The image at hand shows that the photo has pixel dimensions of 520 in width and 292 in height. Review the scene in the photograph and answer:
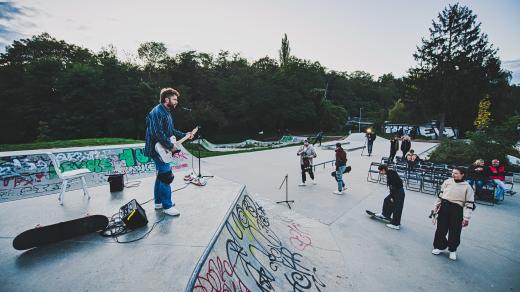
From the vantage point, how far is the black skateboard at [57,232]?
277cm

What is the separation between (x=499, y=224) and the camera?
613 cm

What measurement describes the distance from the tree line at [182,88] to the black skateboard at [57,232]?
19.7 meters

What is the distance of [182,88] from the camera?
34.3 m

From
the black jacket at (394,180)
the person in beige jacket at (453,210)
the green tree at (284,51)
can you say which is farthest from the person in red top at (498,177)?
the green tree at (284,51)

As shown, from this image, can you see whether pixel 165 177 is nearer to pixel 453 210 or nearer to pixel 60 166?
pixel 453 210

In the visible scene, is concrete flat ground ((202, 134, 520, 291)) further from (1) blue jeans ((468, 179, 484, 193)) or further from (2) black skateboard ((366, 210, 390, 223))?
(1) blue jeans ((468, 179, 484, 193))

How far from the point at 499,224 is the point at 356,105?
7209 cm

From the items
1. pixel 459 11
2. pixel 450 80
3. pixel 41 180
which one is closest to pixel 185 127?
pixel 41 180

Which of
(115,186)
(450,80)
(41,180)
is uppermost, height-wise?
(450,80)

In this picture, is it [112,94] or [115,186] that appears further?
[112,94]

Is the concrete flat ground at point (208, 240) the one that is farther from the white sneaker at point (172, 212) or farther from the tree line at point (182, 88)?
the tree line at point (182, 88)

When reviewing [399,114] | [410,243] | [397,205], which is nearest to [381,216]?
[397,205]

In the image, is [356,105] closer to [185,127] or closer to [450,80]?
[450,80]

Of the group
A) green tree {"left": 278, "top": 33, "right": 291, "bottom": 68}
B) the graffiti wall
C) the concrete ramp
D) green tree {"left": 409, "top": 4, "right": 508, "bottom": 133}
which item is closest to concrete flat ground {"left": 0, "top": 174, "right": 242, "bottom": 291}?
the concrete ramp
